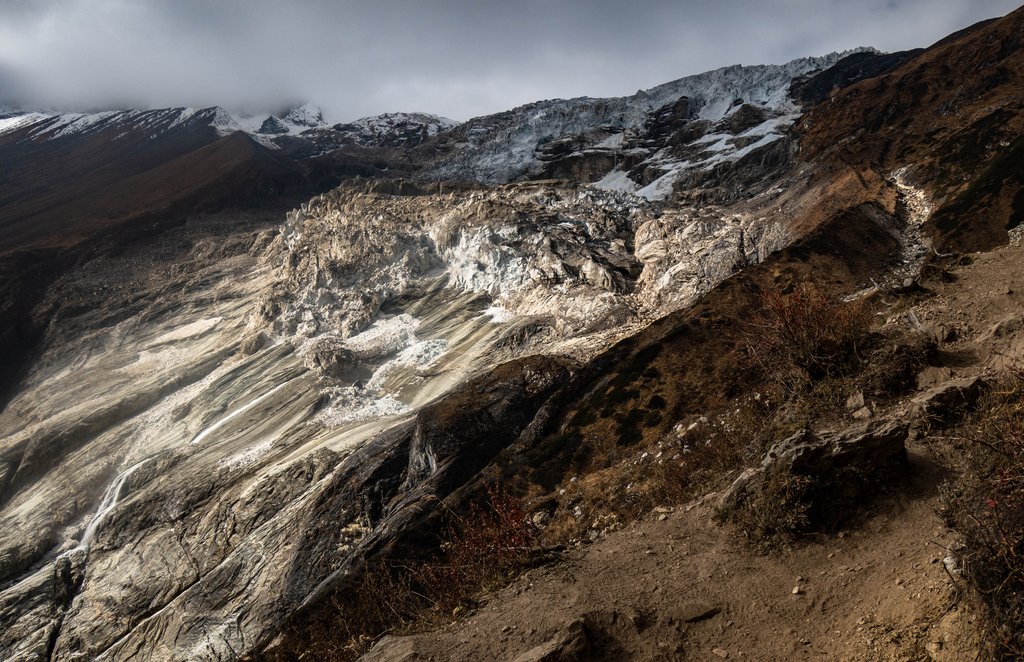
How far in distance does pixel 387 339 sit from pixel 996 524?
47.9 metres

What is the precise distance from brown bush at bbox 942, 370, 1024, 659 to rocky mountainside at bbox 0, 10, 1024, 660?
7.58 metres

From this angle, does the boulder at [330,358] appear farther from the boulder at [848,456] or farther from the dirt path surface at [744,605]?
the boulder at [848,456]

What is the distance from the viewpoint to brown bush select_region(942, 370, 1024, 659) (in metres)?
4.24

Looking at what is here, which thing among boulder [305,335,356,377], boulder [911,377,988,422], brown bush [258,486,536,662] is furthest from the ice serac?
boulder [911,377,988,422]

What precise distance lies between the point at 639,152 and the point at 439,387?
244ft

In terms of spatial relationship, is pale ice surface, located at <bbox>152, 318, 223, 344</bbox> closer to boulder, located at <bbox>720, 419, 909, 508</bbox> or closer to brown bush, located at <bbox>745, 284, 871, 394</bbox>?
brown bush, located at <bbox>745, 284, 871, 394</bbox>

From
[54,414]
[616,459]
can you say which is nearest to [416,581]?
[616,459]

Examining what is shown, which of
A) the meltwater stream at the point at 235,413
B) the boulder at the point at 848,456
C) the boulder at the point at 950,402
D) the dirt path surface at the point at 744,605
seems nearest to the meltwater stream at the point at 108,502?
the meltwater stream at the point at 235,413

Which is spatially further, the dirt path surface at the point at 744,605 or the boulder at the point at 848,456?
the boulder at the point at 848,456

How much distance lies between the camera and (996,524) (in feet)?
15.2

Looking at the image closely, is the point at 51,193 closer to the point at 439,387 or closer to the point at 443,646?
the point at 439,387

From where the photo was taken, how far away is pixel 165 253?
76.8 meters

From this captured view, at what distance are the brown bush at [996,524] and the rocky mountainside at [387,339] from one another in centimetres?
758

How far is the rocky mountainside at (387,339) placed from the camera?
1043 inches
